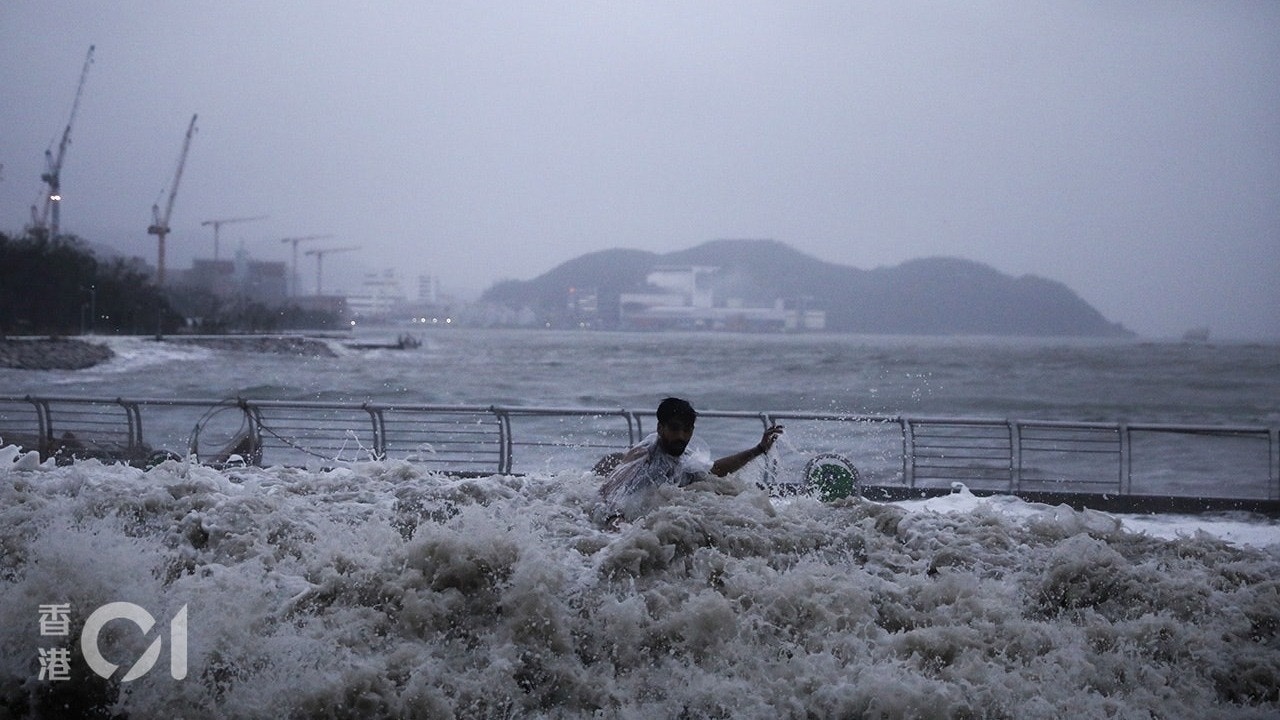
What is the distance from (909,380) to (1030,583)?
1389 inches

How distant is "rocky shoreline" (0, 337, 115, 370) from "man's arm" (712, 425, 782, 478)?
15.7m

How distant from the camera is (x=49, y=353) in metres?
18.2

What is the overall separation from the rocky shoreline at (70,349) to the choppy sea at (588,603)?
1217 cm

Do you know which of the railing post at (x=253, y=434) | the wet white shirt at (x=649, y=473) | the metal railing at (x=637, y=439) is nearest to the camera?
the wet white shirt at (x=649, y=473)

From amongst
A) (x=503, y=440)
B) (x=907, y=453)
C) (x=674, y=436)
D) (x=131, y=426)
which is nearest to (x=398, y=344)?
(x=131, y=426)

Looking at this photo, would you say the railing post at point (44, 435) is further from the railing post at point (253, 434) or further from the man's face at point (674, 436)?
the man's face at point (674, 436)

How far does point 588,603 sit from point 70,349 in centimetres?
1789

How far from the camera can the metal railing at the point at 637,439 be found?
9.11 metres

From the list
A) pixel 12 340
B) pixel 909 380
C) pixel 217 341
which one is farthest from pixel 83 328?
pixel 909 380

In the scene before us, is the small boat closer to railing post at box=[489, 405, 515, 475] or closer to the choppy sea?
railing post at box=[489, 405, 515, 475]

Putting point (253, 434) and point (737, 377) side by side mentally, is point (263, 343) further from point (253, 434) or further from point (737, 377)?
point (737, 377)

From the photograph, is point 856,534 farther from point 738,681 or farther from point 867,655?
point 738,681

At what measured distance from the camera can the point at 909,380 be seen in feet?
129

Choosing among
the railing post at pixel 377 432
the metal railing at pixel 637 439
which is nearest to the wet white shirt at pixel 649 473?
the metal railing at pixel 637 439
